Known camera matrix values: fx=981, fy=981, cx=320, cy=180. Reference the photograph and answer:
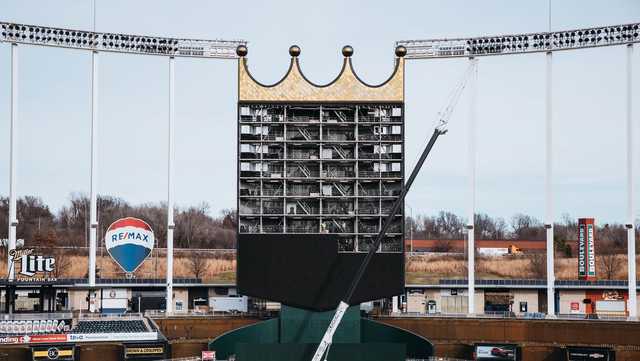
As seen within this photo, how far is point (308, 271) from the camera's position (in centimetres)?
6153

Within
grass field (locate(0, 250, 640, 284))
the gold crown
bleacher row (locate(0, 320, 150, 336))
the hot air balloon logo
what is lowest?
bleacher row (locate(0, 320, 150, 336))

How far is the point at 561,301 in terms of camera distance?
85375 millimetres

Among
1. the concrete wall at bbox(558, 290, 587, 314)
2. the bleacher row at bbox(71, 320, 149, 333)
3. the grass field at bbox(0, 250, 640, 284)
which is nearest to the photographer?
the bleacher row at bbox(71, 320, 149, 333)

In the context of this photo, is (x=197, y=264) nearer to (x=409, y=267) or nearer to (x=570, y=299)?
(x=409, y=267)

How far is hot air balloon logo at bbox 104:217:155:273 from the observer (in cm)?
7388

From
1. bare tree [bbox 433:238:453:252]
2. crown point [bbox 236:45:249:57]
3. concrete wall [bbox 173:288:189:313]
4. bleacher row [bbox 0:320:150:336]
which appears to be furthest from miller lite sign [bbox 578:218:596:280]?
bare tree [bbox 433:238:453:252]

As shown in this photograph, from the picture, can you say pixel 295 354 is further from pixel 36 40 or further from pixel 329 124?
pixel 36 40

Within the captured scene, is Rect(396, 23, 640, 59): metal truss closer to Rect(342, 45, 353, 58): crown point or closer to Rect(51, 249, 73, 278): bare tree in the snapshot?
Rect(342, 45, 353, 58): crown point

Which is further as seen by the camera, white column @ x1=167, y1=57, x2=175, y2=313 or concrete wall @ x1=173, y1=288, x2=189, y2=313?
concrete wall @ x1=173, y1=288, x2=189, y2=313

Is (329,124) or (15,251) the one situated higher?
(329,124)

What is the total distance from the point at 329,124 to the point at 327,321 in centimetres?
1261

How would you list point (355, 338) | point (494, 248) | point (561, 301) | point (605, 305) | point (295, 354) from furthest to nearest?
point (494, 248)
point (561, 301)
point (605, 305)
point (355, 338)
point (295, 354)

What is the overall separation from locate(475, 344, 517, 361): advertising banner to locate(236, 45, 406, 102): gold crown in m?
16.9

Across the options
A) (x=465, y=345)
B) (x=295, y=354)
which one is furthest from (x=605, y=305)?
(x=295, y=354)
